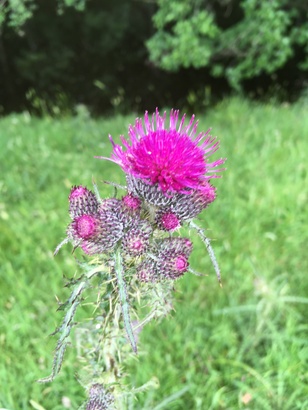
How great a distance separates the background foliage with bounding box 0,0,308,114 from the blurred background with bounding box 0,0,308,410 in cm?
4

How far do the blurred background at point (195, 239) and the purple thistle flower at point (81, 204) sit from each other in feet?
2.07

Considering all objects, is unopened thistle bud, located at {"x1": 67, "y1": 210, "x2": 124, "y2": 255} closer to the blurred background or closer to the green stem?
the green stem

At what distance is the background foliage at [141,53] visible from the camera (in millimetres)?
7965

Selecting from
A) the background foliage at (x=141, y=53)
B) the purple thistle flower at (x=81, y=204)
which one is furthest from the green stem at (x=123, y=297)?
the background foliage at (x=141, y=53)

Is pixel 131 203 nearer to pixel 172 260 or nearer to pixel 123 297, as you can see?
pixel 172 260

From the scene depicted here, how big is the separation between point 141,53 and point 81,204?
8955mm

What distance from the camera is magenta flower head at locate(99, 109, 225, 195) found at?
4.95ft

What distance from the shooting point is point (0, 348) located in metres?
2.83

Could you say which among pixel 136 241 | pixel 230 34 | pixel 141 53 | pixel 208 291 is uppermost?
pixel 141 53

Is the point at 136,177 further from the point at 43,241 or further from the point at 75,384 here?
the point at 43,241

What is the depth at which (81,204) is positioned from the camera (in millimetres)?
1606

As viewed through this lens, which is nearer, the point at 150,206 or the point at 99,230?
the point at 99,230

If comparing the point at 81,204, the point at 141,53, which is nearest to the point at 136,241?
the point at 81,204

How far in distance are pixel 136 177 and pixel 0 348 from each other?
5.58 feet
